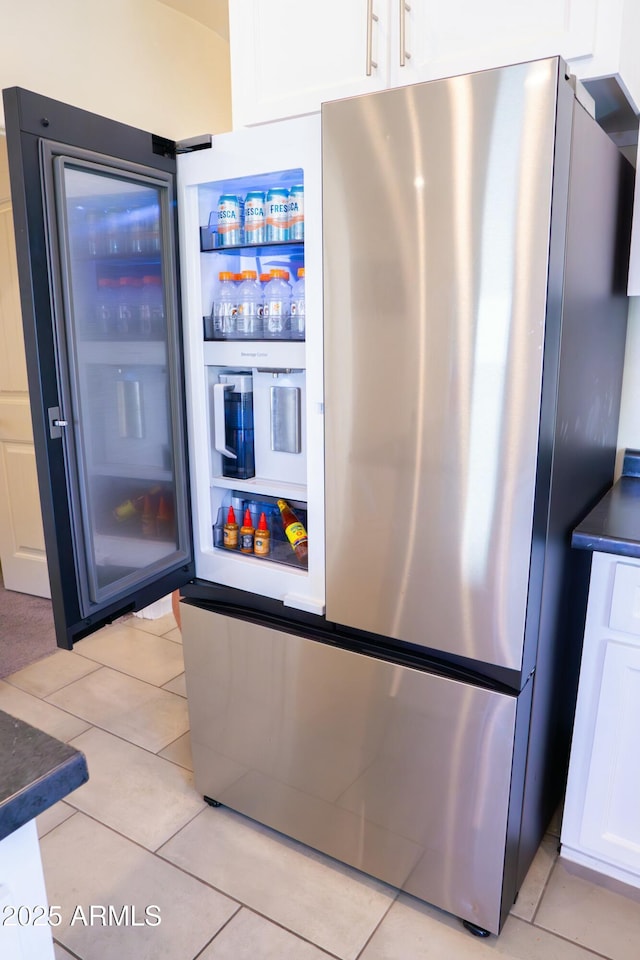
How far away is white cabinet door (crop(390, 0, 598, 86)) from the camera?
1.26m

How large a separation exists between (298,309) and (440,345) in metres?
0.51

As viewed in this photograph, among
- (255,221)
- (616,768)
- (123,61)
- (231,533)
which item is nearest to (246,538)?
(231,533)

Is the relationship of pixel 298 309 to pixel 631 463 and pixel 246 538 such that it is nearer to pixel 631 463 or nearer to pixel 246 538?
pixel 246 538

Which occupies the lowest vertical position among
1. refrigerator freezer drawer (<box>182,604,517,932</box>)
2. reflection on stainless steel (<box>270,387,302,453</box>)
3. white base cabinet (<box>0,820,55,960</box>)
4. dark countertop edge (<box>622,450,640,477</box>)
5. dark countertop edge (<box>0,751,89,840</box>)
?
refrigerator freezer drawer (<box>182,604,517,932</box>)

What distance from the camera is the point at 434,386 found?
1.32 m

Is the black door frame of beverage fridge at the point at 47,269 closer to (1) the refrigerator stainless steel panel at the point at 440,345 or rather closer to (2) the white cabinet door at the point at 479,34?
(1) the refrigerator stainless steel panel at the point at 440,345

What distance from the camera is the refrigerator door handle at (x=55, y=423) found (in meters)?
1.35

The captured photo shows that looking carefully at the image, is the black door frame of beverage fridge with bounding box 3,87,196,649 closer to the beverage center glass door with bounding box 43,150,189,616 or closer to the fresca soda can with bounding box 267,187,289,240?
the beverage center glass door with bounding box 43,150,189,616

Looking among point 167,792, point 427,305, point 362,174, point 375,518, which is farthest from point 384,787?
point 362,174

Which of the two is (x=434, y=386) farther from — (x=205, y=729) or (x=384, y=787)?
(x=205, y=729)

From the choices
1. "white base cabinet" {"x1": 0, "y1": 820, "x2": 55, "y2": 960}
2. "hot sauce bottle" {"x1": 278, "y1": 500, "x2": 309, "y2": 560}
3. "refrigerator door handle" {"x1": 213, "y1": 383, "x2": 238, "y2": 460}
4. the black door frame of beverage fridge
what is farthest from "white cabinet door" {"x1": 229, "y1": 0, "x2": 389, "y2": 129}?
"white base cabinet" {"x1": 0, "y1": 820, "x2": 55, "y2": 960}

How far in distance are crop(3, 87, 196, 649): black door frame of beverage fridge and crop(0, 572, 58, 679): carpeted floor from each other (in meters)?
1.52

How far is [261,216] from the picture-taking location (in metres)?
1.65

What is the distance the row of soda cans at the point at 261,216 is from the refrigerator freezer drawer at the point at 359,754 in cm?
97
